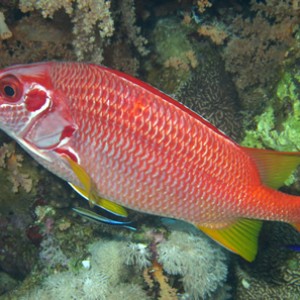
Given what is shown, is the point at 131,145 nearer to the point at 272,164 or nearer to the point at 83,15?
the point at 272,164

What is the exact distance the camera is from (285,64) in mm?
4062

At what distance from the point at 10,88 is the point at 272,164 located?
6.47ft

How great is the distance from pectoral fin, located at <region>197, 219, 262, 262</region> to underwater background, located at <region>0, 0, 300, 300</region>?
37.1 inches

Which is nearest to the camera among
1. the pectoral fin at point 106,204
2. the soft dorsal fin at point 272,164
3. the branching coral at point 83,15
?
the soft dorsal fin at point 272,164

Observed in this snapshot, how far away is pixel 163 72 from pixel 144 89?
207cm

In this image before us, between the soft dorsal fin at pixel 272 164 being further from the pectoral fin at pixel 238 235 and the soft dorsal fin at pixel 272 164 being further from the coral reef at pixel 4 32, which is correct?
the coral reef at pixel 4 32

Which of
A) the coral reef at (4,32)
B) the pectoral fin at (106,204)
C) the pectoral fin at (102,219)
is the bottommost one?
the pectoral fin at (102,219)

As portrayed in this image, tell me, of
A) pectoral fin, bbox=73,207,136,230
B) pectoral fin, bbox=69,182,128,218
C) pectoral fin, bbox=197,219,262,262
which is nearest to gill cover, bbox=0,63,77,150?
pectoral fin, bbox=69,182,128,218

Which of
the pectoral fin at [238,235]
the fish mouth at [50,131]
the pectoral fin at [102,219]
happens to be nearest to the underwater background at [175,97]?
the pectoral fin at [102,219]

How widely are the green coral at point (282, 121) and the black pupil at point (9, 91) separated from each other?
9.21 feet

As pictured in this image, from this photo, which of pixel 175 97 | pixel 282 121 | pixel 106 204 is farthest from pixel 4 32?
pixel 282 121

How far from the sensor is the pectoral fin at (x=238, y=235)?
2.76 m

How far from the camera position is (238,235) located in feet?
9.17

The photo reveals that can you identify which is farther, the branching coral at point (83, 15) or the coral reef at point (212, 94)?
the coral reef at point (212, 94)
